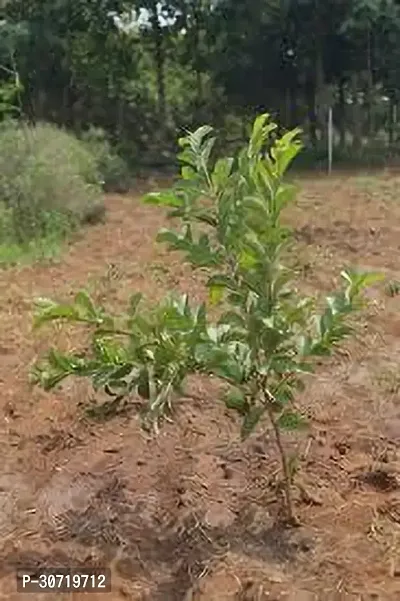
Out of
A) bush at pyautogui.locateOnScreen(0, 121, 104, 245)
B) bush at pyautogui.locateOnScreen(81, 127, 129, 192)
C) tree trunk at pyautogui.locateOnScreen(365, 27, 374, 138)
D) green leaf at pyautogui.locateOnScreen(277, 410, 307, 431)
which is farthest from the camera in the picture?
tree trunk at pyautogui.locateOnScreen(365, 27, 374, 138)

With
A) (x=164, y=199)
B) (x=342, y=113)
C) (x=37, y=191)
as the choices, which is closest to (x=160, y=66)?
(x=342, y=113)

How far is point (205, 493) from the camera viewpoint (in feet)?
9.37

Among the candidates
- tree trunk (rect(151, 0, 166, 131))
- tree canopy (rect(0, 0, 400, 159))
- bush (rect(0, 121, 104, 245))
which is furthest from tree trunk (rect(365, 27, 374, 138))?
bush (rect(0, 121, 104, 245))

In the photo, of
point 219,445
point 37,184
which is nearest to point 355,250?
point 37,184

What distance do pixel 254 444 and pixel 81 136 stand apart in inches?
446

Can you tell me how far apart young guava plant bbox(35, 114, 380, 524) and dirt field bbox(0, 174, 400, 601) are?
398 millimetres

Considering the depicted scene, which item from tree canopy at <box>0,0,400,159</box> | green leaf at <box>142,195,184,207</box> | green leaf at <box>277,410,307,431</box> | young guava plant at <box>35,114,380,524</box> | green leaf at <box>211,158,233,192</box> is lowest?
green leaf at <box>277,410,307,431</box>

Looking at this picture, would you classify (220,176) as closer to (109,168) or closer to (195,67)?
(109,168)

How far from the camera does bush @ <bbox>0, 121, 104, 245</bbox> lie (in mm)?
8055

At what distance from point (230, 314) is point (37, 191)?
5950 millimetres

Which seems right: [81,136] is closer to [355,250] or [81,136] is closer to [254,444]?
[355,250]

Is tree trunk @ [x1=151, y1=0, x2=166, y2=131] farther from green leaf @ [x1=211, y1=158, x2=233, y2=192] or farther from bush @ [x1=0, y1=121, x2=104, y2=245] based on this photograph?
green leaf @ [x1=211, y1=158, x2=233, y2=192]

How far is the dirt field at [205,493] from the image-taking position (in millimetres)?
2441

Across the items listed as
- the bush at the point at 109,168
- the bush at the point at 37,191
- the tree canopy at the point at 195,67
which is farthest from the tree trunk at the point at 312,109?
the bush at the point at 37,191
